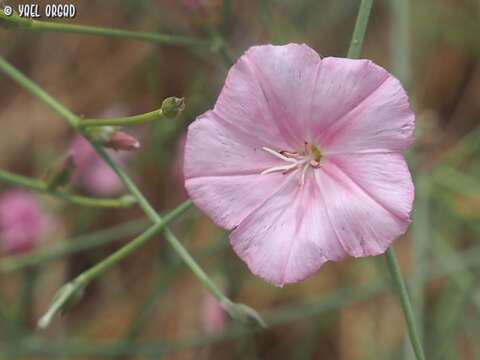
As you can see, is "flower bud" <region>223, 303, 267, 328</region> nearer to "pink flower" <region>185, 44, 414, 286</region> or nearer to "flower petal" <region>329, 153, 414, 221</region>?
"pink flower" <region>185, 44, 414, 286</region>

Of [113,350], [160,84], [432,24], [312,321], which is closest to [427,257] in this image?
[312,321]

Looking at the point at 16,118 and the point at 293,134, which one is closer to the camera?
the point at 293,134

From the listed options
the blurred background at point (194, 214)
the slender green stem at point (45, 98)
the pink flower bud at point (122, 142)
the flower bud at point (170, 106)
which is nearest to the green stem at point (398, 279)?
the flower bud at point (170, 106)

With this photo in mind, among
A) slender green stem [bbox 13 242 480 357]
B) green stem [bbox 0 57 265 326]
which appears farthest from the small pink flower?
green stem [bbox 0 57 265 326]

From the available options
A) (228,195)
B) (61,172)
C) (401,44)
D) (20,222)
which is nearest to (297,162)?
(228,195)

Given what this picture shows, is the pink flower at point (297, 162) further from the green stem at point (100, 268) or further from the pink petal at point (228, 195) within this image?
the green stem at point (100, 268)

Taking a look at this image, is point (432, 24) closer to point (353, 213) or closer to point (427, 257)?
point (427, 257)

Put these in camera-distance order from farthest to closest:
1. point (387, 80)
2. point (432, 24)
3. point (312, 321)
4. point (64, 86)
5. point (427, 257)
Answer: point (64, 86)
point (432, 24)
point (312, 321)
point (427, 257)
point (387, 80)
